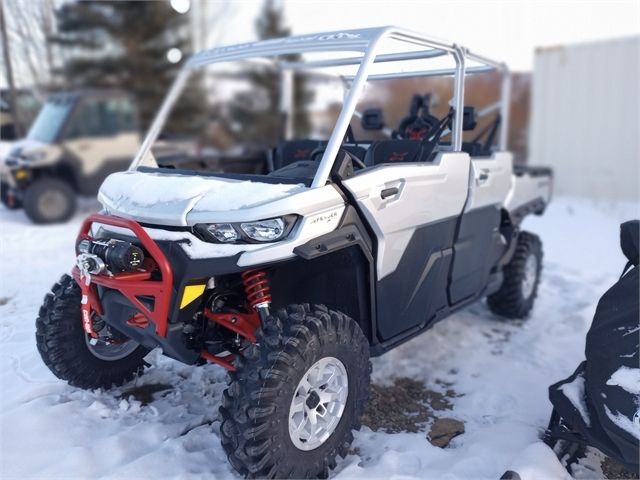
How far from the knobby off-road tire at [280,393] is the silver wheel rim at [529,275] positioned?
2760 millimetres

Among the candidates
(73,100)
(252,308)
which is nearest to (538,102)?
(73,100)

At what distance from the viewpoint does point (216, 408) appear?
2939 millimetres

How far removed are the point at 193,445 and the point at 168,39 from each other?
16.1m

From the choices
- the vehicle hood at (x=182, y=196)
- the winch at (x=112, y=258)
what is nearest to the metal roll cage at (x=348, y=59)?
the vehicle hood at (x=182, y=196)

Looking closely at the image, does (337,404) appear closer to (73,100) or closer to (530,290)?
(530,290)

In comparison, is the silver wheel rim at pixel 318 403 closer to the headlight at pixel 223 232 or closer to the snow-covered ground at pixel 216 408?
the snow-covered ground at pixel 216 408

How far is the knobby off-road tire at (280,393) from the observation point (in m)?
2.08

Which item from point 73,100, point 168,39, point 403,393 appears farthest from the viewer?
point 168,39

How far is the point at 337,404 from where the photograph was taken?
242 centimetres

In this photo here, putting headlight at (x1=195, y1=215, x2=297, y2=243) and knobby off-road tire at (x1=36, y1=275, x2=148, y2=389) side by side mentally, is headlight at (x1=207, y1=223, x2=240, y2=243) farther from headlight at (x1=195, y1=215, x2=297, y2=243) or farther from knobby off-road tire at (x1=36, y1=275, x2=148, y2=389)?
knobby off-road tire at (x1=36, y1=275, x2=148, y2=389)

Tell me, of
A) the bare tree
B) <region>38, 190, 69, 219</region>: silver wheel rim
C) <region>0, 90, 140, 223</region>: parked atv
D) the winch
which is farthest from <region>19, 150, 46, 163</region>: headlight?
the winch

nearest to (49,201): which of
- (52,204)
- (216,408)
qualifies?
(52,204)

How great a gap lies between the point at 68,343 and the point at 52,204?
6.19m

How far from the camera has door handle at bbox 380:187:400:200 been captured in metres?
2.69
